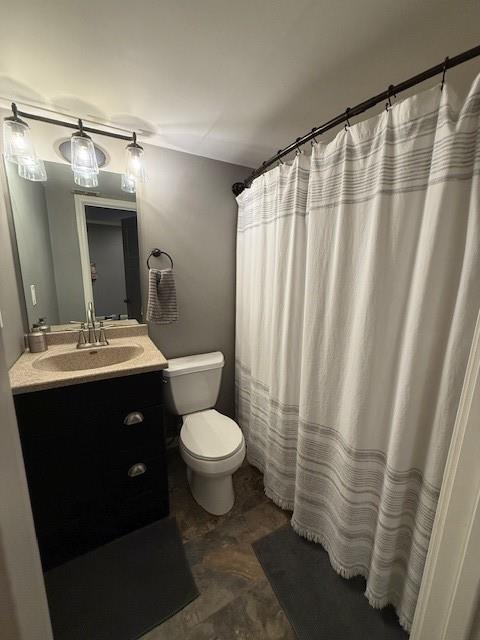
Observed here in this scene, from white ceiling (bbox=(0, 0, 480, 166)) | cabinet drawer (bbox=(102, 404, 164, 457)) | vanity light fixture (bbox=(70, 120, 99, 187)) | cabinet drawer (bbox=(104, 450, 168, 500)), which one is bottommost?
cabinet drawer (bbox=(104, 450, 168, 500))

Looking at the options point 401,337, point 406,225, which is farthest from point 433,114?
Result: point 401,337

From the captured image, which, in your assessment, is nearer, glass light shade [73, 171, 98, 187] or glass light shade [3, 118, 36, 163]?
glass light shade [3, 118, 36, 163]

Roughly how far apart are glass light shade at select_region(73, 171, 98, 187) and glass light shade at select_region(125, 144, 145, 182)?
186 millimetres

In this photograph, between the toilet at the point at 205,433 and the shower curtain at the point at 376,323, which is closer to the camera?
the shower curtain at the point at 376,323

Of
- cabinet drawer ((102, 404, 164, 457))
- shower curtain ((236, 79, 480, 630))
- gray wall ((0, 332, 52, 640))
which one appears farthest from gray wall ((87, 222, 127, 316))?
gray wall ((0, 332, 52, 640))

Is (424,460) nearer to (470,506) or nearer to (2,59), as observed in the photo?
(470,506)

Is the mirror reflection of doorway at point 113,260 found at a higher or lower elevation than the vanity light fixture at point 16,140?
lower

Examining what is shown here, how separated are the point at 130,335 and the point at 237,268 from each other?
36.1 inches

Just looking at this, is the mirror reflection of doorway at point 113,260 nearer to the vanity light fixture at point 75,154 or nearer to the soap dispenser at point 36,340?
the vanity light fixture at point 75,154

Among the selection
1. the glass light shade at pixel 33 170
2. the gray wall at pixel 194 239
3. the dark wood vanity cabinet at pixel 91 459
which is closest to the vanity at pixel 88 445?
the dark wood vanity cabinet at pixel 91 459

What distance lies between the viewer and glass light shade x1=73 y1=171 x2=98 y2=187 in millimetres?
1437

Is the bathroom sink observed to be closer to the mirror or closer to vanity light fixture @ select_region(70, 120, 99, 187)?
the mirror

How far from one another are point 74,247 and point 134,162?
616 mm

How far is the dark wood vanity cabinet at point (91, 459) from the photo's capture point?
43.2 inches
